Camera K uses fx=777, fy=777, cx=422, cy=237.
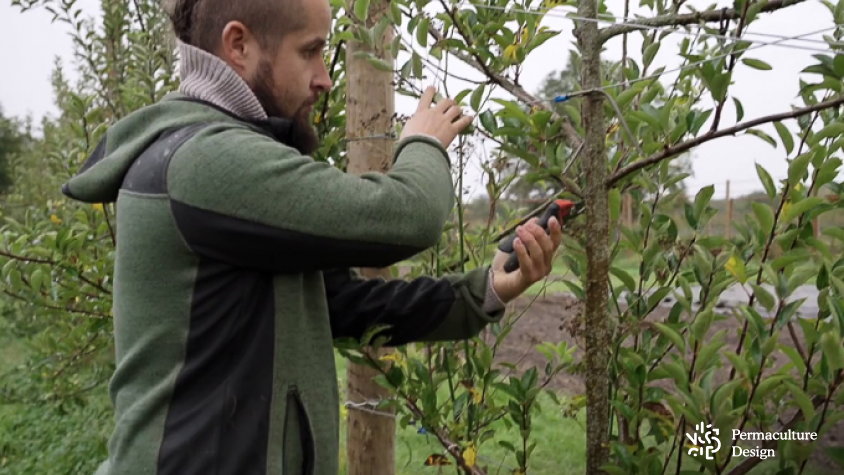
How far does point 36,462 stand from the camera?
4238 millimetres

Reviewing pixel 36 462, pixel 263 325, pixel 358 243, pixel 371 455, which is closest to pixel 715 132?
pixel 358 243

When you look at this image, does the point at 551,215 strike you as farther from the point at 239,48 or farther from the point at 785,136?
the point at 239,48

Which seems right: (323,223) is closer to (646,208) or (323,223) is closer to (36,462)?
(646,208)

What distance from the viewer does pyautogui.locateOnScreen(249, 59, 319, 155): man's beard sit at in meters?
1.40

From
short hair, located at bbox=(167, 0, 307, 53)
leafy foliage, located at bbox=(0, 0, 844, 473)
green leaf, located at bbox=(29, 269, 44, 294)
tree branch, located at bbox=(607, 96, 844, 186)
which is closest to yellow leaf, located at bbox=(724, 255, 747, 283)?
leafy foliage, located at bbox=(0, 0, 844, 473)

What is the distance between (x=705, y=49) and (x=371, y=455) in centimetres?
150

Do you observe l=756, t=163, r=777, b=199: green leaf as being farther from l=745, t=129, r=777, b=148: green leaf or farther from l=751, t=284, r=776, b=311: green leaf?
l=751, t=284, r=776, b=311: green leaf

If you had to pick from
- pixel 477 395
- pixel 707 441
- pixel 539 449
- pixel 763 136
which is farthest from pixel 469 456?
pixel 539 449

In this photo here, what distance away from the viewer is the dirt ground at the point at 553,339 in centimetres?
247

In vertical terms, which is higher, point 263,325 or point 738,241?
point 738,241

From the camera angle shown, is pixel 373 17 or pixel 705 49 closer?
pixel 705 49

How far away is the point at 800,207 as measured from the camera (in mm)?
1544

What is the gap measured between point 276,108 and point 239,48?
0.12 m

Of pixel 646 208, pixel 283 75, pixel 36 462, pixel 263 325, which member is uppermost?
pixel 283 75
